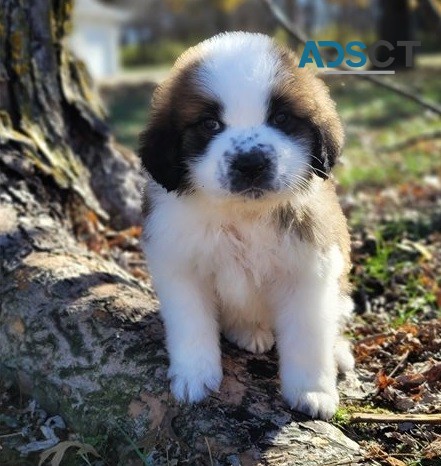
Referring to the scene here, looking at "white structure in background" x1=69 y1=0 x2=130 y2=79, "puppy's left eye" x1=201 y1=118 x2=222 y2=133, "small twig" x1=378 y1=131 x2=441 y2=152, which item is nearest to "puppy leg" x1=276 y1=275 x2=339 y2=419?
"puppy's left eye" x1=201 y1=118 x2=222 y2=133

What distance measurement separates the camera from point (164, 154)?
2994 mm

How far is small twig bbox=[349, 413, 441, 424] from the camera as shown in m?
3.08

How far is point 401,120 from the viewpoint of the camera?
37.6 feet

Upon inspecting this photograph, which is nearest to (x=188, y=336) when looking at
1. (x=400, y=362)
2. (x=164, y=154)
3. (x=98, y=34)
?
(x=164, y=154)

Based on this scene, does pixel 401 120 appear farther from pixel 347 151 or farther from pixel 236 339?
pixel 236 339

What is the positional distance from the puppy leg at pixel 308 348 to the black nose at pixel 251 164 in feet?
1.94

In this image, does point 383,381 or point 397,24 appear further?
point 397,24

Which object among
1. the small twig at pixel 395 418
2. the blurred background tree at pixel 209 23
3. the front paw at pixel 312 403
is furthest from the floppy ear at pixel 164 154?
the blurred background tree at pixel 209 23

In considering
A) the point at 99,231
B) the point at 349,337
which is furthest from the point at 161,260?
the point at 99,231

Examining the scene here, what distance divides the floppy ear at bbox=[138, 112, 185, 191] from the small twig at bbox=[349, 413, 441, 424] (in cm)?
120

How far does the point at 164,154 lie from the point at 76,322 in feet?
2.97

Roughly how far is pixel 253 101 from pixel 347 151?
21.9 ft

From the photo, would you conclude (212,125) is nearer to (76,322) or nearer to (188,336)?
(188,336)

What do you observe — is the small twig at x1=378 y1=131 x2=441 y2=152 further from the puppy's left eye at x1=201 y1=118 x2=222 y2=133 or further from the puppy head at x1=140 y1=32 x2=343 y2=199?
the puppy's left eye at x1=201 y1=118 x2=222 y2=133
